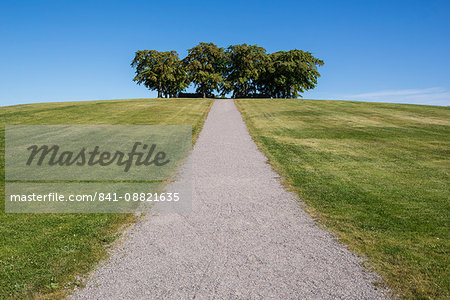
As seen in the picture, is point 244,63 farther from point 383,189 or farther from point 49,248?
point 49,248

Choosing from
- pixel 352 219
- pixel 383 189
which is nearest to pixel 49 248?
pixel 352 219

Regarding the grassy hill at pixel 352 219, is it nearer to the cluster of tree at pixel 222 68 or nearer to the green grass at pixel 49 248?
the green grass at pixel 49 248

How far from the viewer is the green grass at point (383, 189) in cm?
493

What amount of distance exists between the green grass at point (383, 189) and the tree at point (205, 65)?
135 feet

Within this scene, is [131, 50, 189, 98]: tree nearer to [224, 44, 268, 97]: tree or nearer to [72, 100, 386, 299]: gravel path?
[224, 44, 268, 97]: tree

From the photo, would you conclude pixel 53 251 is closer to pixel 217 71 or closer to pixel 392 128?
pixel 392 128

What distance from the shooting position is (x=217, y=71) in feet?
219

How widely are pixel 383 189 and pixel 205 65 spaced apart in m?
56.8

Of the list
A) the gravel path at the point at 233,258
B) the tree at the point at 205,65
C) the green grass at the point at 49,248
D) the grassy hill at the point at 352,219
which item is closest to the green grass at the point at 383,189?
the grassy hill at the point at 352,219

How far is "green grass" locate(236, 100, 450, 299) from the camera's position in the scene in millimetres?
4926

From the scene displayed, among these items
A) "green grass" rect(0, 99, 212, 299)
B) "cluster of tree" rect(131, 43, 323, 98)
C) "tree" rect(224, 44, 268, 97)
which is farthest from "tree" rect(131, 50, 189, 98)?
"green grass" rect(0, 99, 212, 299)

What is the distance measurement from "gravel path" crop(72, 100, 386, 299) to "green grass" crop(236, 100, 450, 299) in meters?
0.61

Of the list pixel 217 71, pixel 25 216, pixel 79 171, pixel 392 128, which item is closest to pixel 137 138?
pixel 79 171

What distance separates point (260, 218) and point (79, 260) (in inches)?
149
